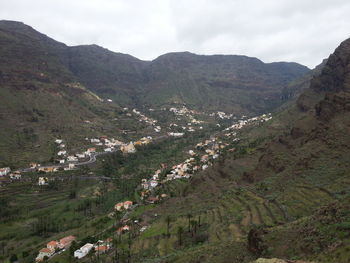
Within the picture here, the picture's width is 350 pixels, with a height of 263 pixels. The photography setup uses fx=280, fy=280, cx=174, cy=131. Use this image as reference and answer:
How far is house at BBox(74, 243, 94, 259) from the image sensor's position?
52719 millimetres

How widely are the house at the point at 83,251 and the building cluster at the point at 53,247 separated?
6.42m

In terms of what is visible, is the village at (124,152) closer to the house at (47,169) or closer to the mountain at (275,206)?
the house at (47,169)

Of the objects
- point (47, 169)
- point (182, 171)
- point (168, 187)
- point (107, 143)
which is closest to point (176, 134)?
point (107, 143)

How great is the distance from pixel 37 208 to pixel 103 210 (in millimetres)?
18143

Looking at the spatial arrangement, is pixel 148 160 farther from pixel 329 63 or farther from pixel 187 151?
pixel 329 63

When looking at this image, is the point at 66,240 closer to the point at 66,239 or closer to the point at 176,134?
the point at 66,239

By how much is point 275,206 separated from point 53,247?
45651mm

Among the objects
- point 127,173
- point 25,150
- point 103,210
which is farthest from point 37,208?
point 25,150

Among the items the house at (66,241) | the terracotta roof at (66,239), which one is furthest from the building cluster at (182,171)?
the house at (66,241)

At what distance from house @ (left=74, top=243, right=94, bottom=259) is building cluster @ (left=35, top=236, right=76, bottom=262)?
6.42 meters

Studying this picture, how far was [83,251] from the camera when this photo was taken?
175ft

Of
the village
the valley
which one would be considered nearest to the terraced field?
the valley

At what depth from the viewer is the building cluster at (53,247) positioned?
183 feet

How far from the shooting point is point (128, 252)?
41.9 metres
